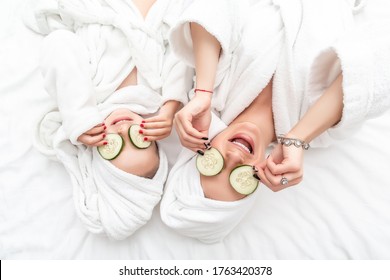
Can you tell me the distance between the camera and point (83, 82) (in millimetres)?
1045

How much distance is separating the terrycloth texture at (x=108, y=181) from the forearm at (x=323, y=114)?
1.30 ft

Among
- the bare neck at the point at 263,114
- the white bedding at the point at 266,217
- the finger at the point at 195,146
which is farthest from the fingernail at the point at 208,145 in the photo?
the white bedding at the point at 266,217

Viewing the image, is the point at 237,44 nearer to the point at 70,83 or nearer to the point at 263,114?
the point at 263,114

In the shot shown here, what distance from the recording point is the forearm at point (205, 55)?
1.01 metres

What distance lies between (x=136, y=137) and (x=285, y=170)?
401 millimetres

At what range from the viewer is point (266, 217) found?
3.72ft

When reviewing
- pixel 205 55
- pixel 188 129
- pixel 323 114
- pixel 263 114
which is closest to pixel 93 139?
pixel 188 129

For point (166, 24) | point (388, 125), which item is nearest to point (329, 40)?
point (388, 125)

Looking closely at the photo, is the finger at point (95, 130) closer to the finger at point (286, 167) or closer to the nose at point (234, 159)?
the nose at point (234, 159)

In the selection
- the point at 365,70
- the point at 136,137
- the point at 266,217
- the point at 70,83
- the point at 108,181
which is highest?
the point at 365,70

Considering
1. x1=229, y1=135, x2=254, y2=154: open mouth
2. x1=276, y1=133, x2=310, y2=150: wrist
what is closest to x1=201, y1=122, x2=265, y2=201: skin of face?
x1=229, y1=135, x2=254, y2=154: open mouth

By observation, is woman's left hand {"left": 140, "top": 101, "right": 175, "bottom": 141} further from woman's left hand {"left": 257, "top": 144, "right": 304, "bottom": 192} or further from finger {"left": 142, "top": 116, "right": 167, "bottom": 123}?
woman's left hand {"left": 257, "top": 144, "right": 304, "bottom": 192}

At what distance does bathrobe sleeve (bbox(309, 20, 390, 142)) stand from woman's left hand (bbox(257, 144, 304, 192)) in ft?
0.45

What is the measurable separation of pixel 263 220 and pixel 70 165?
57cm
